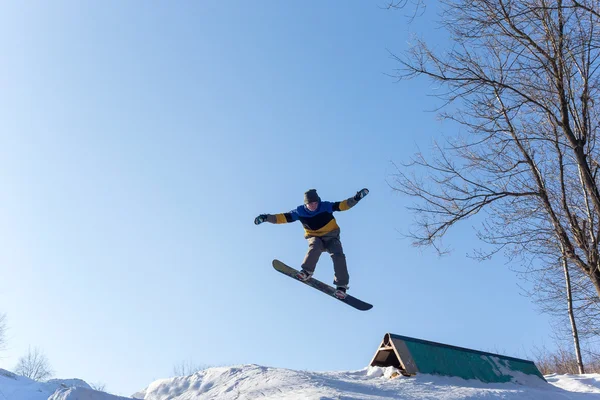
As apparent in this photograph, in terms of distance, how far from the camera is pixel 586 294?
15.1 meters

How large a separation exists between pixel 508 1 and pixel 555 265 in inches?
255

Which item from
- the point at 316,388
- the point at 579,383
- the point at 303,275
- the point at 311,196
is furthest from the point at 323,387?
the point at 579,383

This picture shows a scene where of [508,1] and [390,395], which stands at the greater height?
[508,1]

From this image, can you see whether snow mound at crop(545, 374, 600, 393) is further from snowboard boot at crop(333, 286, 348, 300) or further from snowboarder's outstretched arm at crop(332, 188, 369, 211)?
snowboarder's outstretched arm at crop(332, 188, 369, 211)

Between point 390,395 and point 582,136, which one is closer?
point 390,395

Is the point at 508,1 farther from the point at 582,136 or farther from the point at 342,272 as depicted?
the point at 342,272

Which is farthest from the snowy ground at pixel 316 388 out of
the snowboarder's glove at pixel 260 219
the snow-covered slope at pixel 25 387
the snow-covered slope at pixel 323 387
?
the snow-covered slope at pixel 25 387

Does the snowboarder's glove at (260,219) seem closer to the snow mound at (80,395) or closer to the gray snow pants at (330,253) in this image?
the gray snow pants at (330,253)

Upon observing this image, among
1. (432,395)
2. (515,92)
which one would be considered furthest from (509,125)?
(432,395)

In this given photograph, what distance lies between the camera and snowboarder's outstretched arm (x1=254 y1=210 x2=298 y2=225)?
349 inches

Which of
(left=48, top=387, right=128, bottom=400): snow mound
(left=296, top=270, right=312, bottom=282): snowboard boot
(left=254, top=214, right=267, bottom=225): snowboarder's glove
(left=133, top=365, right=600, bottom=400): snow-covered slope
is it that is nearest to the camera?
(left=48, top=387, right=128, bottom=400): snow mound

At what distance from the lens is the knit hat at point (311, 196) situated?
29.0 ft

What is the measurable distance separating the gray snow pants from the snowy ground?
5.36ft

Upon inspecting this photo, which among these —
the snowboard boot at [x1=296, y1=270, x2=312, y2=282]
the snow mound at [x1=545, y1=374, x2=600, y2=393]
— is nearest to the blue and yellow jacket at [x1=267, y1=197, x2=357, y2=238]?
the snowboard boot at [x1=296, y1=270, x2=312, y2=282]
